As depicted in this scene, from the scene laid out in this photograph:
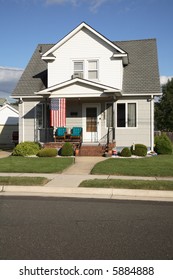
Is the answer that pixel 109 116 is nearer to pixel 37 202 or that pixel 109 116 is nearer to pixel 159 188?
pixel 159 188

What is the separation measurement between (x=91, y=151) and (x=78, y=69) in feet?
18.1

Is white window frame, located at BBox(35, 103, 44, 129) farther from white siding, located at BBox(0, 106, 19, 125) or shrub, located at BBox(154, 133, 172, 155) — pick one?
white siding, located at BBox(0, 106, 19, 125)

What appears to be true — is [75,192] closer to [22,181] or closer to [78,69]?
[22,181]

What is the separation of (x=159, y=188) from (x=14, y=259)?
6176 millimetres

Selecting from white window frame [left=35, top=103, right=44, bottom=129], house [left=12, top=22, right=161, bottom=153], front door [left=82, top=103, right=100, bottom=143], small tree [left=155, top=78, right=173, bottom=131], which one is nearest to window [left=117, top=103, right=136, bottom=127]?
house [left=12, top=22, right=161, bottom=153]

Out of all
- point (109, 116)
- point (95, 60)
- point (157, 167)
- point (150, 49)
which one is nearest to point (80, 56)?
point (95, 60)

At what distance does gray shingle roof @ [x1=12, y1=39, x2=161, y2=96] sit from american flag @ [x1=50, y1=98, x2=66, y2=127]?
2196 millimetres

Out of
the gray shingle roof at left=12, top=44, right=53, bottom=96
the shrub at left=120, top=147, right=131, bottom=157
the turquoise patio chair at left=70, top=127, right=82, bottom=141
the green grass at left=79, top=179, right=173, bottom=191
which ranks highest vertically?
the gray shingle roof at left=12, top=44, right=53, bottom=96

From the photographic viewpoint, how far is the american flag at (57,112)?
20734 millimetres

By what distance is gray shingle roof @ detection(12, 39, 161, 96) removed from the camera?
2148cm

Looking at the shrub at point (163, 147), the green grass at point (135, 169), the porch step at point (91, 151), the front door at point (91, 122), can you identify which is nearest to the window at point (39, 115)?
the front door at point (91, 122)

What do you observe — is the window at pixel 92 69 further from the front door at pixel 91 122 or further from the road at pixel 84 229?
the road at pixel 84 229

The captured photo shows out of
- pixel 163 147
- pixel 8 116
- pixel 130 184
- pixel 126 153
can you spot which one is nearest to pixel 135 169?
pixel 130 184

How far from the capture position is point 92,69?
861 inches
